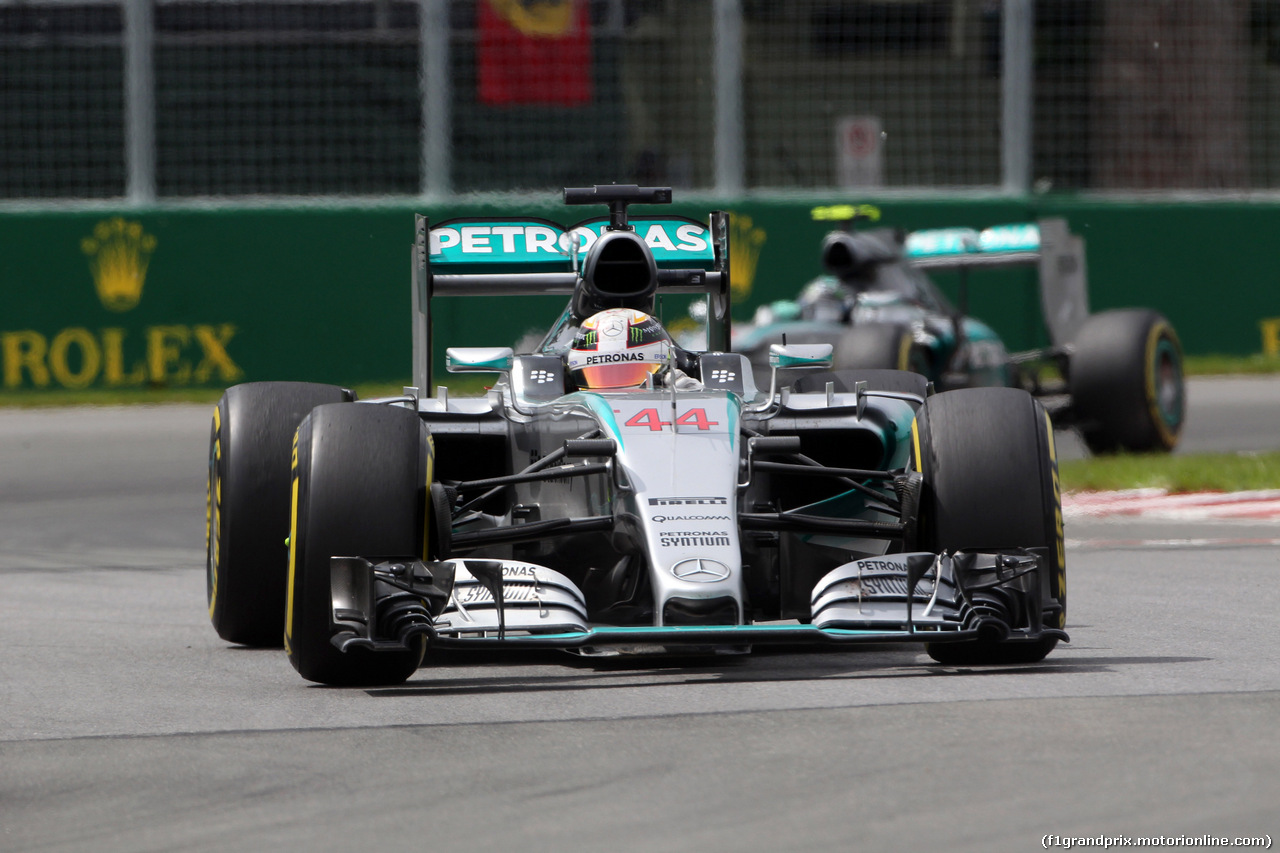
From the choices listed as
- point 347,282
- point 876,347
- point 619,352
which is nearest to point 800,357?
point 619,352

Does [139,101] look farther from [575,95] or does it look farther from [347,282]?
[575,95]

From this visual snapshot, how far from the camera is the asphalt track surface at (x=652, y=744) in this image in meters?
4.07

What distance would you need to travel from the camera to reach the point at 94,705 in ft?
18.7

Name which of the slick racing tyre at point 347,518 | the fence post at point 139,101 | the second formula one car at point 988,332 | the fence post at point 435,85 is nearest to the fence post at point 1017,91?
the second formula one car at point 988,332

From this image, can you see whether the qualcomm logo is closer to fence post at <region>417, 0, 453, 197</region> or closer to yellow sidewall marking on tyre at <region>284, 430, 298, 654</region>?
yellow sidewall marking on tyre at <region>284, 430, 298, 654</region>

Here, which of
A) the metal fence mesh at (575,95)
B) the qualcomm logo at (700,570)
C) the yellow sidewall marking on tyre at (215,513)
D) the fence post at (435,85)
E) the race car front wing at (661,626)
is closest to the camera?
the race car front wing at (661,626)

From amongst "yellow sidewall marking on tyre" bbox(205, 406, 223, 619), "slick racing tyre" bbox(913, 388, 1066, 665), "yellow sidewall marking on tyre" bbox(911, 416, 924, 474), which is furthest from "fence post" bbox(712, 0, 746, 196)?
"slick racing tyre" bbox(913, 388, 1066, 665)

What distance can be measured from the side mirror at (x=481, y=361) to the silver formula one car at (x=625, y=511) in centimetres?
1

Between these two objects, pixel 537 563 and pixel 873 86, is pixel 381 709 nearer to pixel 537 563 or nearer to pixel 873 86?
pixel 537 563

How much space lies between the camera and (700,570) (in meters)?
5.64

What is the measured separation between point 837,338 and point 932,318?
658mm

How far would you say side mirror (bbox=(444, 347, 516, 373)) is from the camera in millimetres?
7031

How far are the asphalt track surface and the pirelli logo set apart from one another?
0.49 meters

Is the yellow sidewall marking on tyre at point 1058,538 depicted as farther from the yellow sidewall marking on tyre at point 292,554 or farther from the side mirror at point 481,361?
the yellow sidewall marking on tyre at point 292,554
